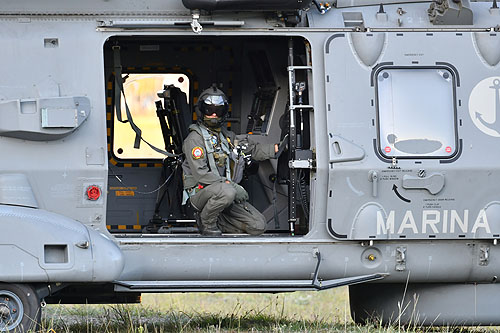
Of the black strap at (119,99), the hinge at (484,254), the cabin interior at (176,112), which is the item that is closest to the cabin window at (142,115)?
the cabin interior at (176,112)

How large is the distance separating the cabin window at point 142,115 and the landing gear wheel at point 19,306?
2374 millimetres

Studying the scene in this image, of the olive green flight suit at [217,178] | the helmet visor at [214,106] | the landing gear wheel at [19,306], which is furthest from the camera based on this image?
the helmet visor at [214,106]

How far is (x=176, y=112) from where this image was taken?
30.2 feet

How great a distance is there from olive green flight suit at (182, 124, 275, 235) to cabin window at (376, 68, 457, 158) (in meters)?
1.21

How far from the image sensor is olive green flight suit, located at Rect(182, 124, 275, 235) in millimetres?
8062

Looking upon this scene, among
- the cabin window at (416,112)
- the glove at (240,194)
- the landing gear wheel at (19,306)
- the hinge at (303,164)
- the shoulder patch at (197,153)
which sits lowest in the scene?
the landing gear wheel at (19,306)

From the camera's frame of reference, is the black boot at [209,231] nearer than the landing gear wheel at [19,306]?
No

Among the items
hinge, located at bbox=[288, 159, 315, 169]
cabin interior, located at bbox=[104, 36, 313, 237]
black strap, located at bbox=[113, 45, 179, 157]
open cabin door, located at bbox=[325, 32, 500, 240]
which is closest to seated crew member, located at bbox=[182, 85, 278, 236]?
black strap, located at bbox=[113, 45, 179, 157]

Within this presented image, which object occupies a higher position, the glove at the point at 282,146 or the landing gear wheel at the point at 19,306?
the glove at the point at 282,146

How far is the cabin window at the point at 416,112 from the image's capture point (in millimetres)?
7590

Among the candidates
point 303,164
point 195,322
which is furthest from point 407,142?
point 195,322

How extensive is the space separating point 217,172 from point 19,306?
1.99m

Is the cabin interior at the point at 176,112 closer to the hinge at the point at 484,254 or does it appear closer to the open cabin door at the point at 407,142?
the open cabin door at the point at 407,142

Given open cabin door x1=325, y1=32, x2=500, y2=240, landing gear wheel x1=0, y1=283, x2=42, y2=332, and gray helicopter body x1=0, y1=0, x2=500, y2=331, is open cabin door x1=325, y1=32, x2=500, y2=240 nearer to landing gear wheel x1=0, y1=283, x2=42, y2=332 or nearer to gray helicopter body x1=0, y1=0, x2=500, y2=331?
gray helicopter body x1=0, y1=0, x2=500, y2=331
